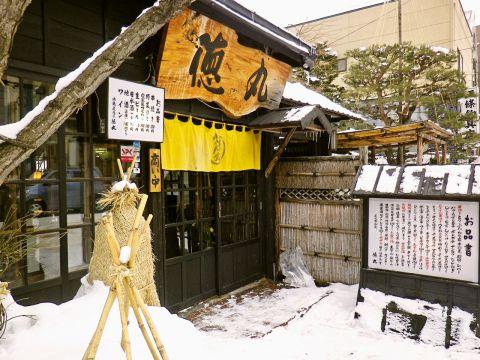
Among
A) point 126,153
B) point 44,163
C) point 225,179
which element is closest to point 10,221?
point 44,163

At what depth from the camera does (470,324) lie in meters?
6.20

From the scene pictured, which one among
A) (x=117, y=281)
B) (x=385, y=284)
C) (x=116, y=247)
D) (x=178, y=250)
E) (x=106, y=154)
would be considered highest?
(x=106, y=154)

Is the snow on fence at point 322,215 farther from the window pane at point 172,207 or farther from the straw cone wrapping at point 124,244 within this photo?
the straw cone wrapping at point 124,244

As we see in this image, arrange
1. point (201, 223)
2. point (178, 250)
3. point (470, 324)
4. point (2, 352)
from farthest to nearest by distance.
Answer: point (201, 223) < point (178, 250) < point (470, 324) < point (2, 352)

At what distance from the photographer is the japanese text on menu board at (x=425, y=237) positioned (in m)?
6.38

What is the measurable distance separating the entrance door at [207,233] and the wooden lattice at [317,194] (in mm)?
979

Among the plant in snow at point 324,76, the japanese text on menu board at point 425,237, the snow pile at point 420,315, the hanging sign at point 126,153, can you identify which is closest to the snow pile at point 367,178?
the japanese text on menu board at point 425,237

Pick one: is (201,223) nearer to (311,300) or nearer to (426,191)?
(311,300)

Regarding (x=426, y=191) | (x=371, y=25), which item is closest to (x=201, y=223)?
(x=426, y=191)

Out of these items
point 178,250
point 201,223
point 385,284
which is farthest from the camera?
point 201,223

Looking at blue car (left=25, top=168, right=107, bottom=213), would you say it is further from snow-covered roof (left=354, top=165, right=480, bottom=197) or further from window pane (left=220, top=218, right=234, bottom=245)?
snow-covered roof (left=354, top=165, right=480, bottom=197)

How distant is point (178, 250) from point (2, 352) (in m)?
4.16

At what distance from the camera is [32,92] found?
17.5 ft

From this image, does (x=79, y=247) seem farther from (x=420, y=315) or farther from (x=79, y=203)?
(x=420, y=315)
